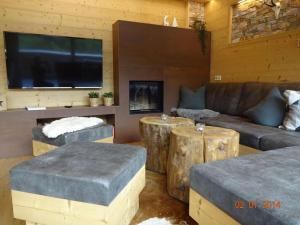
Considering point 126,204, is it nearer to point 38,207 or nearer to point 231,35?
point 38,207

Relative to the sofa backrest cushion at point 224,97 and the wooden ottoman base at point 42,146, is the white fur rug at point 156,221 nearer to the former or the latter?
the wooden ottoman base at point 42,146

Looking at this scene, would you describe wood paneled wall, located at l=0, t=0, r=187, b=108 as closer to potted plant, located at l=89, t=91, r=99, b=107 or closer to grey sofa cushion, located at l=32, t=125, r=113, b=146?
potted plant, located at l=89, t=91, r=99, b=107

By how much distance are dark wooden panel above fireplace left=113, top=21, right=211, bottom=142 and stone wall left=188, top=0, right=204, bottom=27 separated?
385mm

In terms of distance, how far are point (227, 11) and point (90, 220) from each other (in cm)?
402

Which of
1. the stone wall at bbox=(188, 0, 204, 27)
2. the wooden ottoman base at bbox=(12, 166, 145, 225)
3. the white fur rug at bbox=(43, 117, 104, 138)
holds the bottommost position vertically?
the wooden ottoman base at bbox=(12, 166, 145, 225)

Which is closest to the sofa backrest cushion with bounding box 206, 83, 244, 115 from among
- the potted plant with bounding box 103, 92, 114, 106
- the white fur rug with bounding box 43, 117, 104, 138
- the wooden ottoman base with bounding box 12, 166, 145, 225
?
the potted plant with bounding box 103, 92, 114, 106

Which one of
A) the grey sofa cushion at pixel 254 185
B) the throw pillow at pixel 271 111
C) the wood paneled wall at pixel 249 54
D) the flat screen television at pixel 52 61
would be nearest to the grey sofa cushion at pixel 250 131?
the throw pillow at pixel 271 111

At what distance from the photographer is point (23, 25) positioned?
3416 millimetres

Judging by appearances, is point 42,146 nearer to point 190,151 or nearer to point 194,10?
point 190,151

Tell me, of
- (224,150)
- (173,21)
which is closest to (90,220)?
(224,150)

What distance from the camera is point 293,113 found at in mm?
2418

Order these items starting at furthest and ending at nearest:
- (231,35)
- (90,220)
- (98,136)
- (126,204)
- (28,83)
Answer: (231,35)
(28,83)
(98,136)
(126,204)
(90,220)

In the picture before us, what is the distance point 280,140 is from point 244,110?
1302mm

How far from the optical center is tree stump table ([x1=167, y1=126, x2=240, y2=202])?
181 cm
